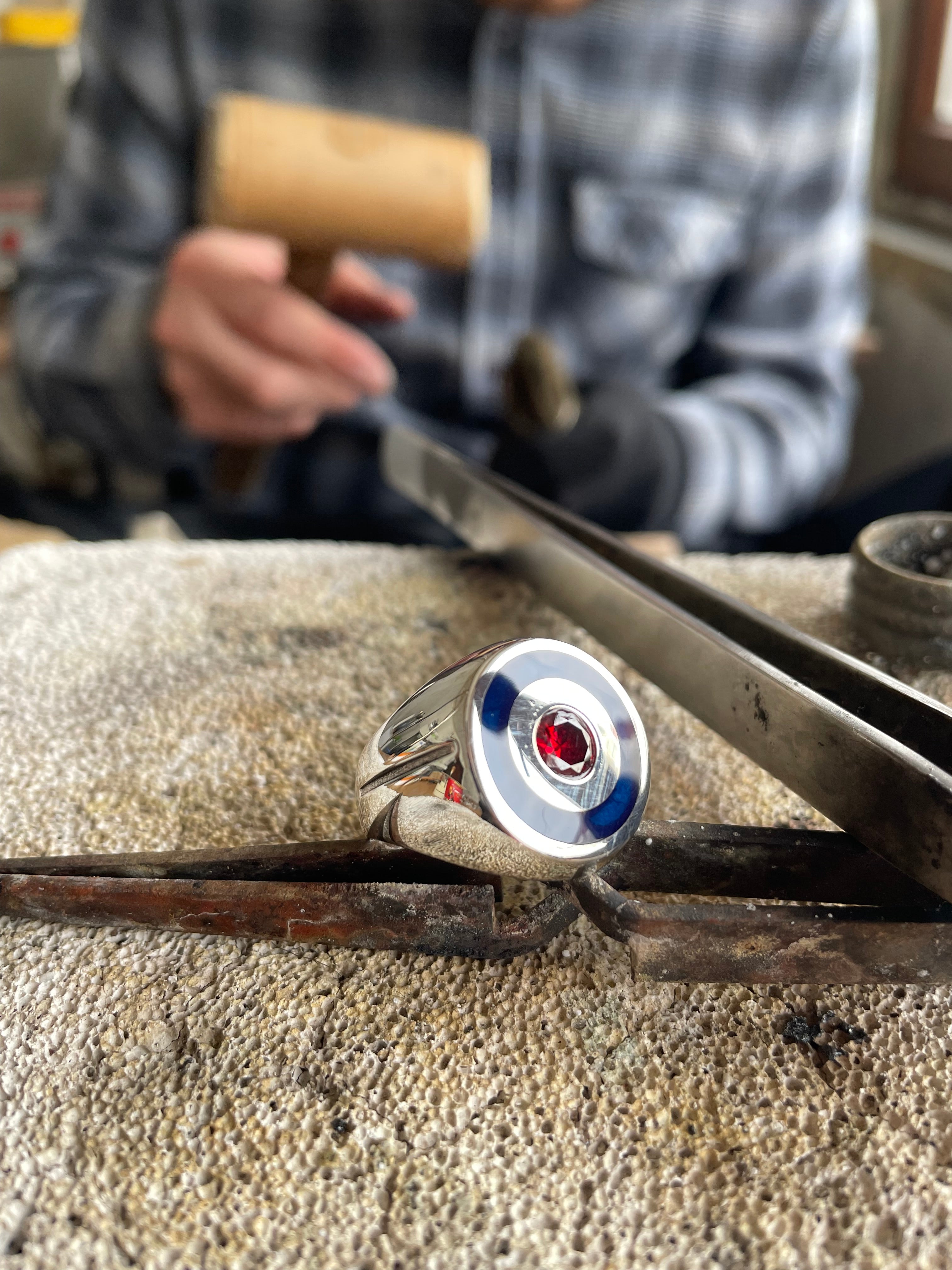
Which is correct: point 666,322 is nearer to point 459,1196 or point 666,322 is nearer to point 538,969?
point 538,969

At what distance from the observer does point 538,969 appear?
444mm

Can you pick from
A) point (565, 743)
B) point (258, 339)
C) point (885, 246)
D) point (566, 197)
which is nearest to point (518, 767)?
point (565, 743)

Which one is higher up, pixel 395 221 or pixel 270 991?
pixel 395 221

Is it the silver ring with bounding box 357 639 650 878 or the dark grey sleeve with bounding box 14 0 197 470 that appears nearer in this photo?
the silver ring with bounding box 357 639 650 878

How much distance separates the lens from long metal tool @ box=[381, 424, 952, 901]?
395 mm

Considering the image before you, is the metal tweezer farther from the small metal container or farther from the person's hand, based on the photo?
the person's hand

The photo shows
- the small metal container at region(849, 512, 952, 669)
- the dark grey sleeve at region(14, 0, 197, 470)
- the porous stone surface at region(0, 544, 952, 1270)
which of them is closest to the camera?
the porous stone surface at region(0, 544, 952, 1270)

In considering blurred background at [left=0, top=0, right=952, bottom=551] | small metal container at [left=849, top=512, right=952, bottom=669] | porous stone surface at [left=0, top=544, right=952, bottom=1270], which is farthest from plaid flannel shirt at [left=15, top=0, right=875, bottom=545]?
porous stone surface at [left=0, top=544, right=952, bottom=1270]

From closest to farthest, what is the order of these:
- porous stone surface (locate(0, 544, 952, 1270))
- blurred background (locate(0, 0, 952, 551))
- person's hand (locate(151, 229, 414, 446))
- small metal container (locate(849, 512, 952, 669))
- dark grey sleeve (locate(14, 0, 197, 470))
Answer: porous stone surface (locate(0, 544, 952, 1270)) → small metal container (locate(849, 512, 952, 669)) → person's hand (locate(151, 229, 414, 446)) → dark grey sleeve (locate(14, 0, 197, 470)) → blurred background (locate(0, 0, 952, 551))

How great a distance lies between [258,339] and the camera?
43.4 inches

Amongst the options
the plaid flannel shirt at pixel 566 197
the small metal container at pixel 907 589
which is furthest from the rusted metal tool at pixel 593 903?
the plaid flannel shirt at pixel 566 197

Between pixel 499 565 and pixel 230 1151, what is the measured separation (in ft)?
1.76

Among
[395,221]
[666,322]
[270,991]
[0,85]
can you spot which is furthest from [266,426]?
[0,85]

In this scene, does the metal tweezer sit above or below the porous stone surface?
above
